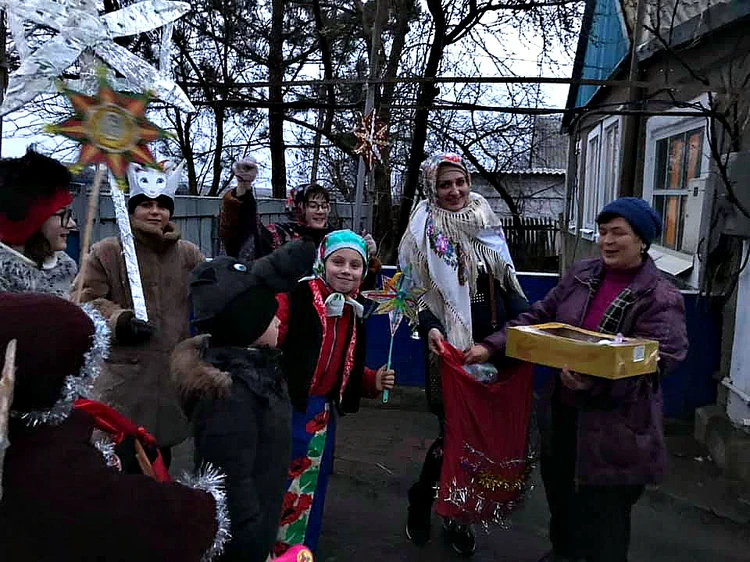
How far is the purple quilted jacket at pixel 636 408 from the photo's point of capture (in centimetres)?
253

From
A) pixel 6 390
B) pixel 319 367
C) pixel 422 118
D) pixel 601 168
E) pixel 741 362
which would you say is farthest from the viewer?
pixel 601 168

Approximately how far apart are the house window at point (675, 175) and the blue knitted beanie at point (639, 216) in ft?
12.8

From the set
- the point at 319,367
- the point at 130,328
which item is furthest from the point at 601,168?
the point at 130,328

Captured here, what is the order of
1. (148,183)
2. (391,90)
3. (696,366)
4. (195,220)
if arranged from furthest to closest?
(195,220) → (391,90) → (696,366) → (148,183)

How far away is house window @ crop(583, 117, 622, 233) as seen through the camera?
9.35m

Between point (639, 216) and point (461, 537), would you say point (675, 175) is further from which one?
point (461, 537)

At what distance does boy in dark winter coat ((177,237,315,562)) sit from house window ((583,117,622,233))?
7146 mm

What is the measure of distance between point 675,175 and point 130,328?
5.96 metres

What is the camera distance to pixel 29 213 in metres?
2.29

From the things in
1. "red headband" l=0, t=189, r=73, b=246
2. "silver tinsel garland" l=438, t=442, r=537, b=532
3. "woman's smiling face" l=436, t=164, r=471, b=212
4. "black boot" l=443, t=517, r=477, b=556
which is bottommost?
"black boot" l=443, t=517, r=477, b=556

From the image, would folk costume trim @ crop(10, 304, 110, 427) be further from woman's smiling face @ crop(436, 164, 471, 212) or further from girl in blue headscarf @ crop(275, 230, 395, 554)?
woman's smiling face @ crop(436, 164, 471, 212)

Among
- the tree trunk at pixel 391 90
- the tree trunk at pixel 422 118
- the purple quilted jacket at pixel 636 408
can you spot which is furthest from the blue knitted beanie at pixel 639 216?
the tree trunk at pixel 422 118

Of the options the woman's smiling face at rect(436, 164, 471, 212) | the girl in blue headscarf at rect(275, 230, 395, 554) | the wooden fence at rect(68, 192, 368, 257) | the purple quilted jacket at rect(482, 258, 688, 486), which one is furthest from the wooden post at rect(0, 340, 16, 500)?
the wooden fence at rect(68, 192, 368, 257)

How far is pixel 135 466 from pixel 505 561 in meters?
2.13
